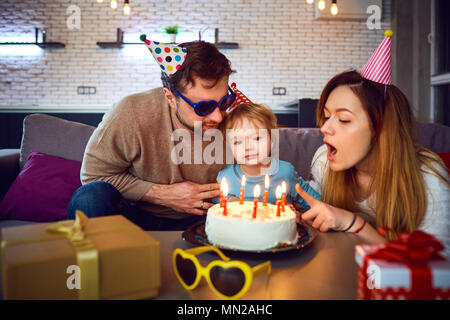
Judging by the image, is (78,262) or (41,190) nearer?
(78,262)

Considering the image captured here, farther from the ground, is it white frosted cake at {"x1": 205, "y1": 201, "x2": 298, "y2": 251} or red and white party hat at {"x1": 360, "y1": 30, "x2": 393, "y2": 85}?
red and white party hat at {"x1": 360, "y1": 30, "x2": 393, "y2": 85}

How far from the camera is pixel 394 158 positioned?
4.90ft

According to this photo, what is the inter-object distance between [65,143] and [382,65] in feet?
7.33

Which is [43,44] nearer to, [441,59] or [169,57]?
[169,57]

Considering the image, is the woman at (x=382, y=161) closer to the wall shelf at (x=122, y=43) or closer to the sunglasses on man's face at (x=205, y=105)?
the sunglasses on man's face at (x=205, y=105)

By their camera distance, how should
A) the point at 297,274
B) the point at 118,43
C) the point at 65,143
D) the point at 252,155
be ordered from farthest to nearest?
the point at 118,43
the point at 65,143
the point at 252,155
the point at 297,274

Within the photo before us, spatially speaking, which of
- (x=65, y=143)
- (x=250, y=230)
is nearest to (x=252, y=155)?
(x=250, y=230)

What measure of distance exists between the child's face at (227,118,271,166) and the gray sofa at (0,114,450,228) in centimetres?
42

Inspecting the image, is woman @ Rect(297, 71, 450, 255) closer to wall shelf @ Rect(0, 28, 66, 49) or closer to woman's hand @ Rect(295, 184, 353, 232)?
woman's hand @ Rect(295, 184, 353, 232)

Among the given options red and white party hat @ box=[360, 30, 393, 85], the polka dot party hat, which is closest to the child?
the polka dot party hat

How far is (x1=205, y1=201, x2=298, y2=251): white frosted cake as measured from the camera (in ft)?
3.65

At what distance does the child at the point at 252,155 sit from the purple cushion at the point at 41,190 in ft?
3.69

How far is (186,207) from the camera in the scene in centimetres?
185

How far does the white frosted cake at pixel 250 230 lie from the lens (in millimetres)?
1112
